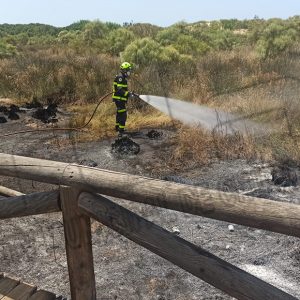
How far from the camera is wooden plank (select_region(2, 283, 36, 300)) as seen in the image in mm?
2490

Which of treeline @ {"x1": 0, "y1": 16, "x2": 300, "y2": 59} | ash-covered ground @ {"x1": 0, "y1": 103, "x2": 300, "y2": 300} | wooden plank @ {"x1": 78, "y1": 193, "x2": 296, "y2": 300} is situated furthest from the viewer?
treeline @ {"x1": 0, "y1": 16, "x2": 300, "y2": 59}

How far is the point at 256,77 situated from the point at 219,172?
201 inches

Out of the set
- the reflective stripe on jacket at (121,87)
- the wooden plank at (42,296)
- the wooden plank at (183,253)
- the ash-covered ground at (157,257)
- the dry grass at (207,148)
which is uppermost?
the wooden plank at (183,253)

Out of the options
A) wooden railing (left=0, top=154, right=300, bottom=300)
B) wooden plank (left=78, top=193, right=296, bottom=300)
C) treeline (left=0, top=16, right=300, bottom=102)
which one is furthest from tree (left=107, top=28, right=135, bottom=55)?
wooden plank (left=78, top=193, right=296, bottom=300)

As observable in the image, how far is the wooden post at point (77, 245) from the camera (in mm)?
2080

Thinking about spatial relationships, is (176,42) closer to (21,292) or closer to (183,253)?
Result: (21,292)

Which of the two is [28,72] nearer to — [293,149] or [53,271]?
[293,149]

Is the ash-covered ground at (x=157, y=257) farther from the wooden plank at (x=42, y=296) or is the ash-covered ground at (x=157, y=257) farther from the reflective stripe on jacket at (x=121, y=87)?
the reflective stripe on jacket at (x=121, y=87)

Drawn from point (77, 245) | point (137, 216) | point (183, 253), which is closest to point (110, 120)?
point (77, 245)

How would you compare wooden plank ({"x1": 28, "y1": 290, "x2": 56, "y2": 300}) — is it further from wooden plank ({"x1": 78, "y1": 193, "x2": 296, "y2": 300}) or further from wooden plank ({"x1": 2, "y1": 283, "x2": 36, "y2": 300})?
wooden plank ({"x1": 78, "y1": 193, "x2": 296, "y2": 300})

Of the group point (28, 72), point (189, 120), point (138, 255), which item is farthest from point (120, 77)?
point (28, 72)

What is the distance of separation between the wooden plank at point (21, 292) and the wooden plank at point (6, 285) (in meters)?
0.02

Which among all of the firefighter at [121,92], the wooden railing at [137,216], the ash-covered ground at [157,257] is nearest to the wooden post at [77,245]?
the wooden railing at [137,216]

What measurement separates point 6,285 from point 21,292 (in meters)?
0.14
